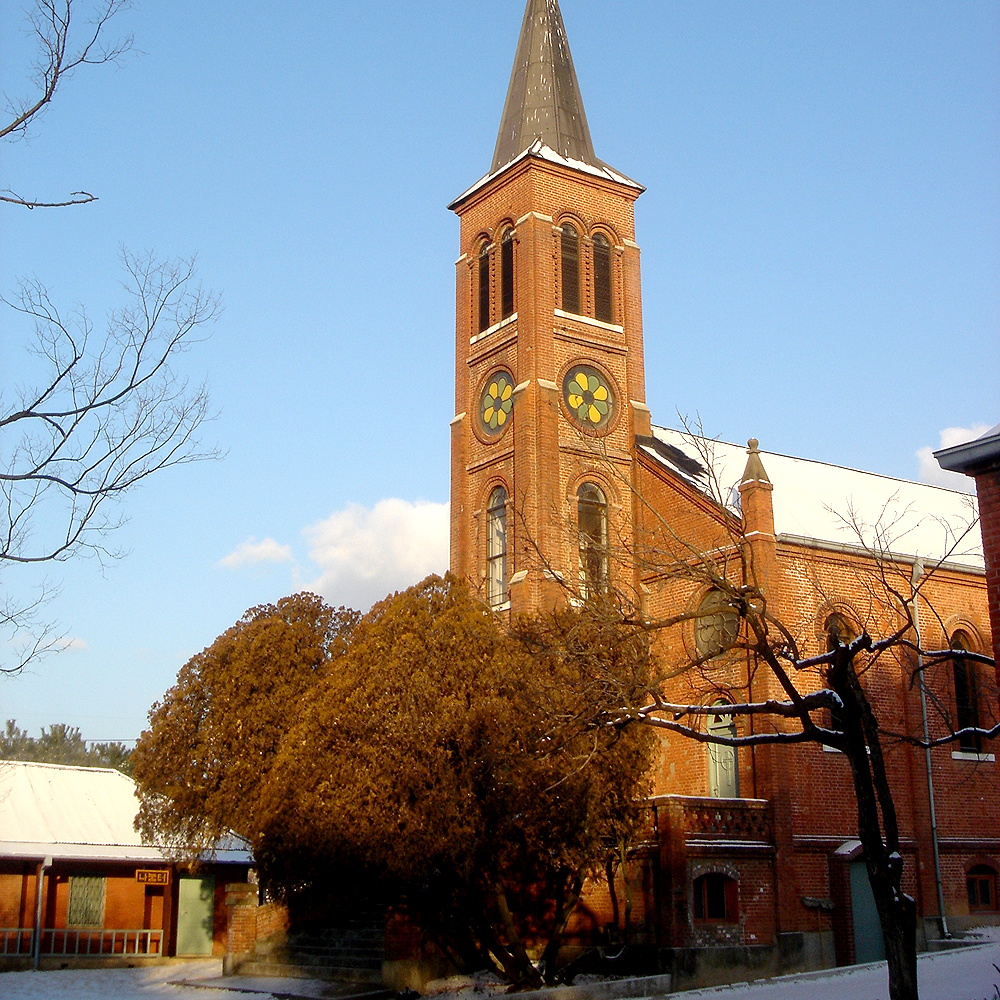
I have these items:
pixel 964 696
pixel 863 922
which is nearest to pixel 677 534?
pixel 863 922

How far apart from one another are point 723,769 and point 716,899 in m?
4.13

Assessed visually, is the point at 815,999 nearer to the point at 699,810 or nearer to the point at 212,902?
the point at 699,810

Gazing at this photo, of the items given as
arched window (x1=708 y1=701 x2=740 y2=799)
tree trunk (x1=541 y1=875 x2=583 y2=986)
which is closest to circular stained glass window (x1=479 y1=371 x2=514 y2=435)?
arched window (x1=708 y1=701 x2=740 y2=799)

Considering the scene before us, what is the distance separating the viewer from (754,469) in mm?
25344

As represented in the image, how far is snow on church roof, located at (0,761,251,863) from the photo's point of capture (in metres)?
28.7

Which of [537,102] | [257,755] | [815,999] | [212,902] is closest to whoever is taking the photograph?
[815,999]

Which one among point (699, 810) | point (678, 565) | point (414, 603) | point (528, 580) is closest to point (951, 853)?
point (699, 810)

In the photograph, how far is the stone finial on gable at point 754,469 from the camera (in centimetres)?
2511

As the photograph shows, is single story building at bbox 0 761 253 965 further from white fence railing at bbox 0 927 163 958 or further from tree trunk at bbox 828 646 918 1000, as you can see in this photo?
tree trunk at bbox 828 646 918 1000

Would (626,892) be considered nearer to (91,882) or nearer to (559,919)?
(559,919)

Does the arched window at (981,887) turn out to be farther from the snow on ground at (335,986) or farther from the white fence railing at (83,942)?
the white fence railing at (83,942)

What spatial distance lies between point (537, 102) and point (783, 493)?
46.6 ft

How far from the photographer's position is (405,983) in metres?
21.8

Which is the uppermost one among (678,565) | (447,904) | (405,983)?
(678,565)
